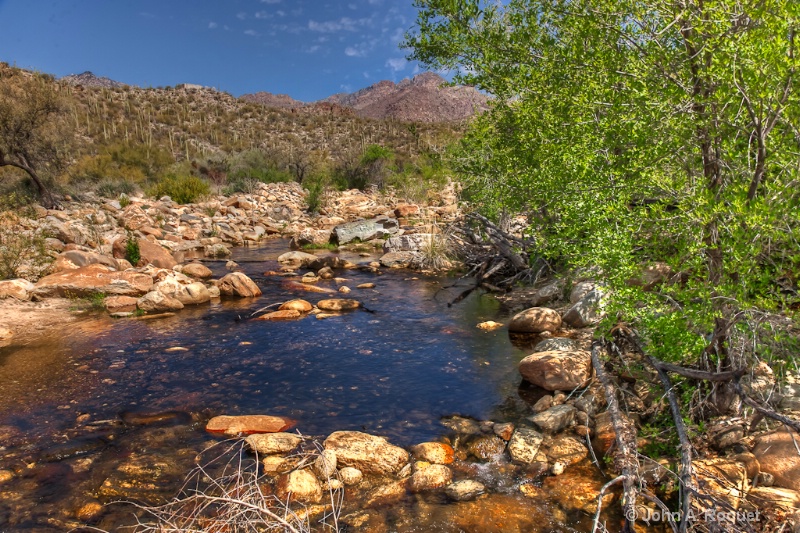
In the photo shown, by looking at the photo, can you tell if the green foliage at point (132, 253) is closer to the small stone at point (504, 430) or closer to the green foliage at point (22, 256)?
the green foliage at point (22, 256)

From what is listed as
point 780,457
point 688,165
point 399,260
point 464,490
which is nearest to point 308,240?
point 399,260

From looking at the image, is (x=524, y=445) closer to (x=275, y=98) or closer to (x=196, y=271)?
(x=196, y=271)

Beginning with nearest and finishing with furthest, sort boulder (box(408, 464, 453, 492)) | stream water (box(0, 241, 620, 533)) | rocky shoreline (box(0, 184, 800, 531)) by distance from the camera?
1. rocky shoreline (box(0, 184, 800, 531))
2. boulder (box(408, 464, 453, 492))
3. stream water (box(0, 241, 620, 533))

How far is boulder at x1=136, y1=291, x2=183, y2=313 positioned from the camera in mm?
10070

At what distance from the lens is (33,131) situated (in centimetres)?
1927

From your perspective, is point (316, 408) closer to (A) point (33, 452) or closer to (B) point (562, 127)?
(A) point (33, 452)

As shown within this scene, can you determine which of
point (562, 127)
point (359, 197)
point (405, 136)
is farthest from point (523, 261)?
point (405, 136)

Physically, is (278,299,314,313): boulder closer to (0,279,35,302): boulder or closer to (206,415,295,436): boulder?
(206,415,295,436): boulder

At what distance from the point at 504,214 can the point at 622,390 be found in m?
7.96

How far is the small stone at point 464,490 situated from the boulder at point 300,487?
1.11 m

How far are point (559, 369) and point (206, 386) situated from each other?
453 centimetres

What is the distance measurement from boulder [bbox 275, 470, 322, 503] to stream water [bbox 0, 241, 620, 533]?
2.98ft

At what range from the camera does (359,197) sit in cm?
2858

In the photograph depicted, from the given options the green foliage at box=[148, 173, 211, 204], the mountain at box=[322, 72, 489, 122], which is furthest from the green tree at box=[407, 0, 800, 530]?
the mountain at box=[322, 72, 489, 122]
